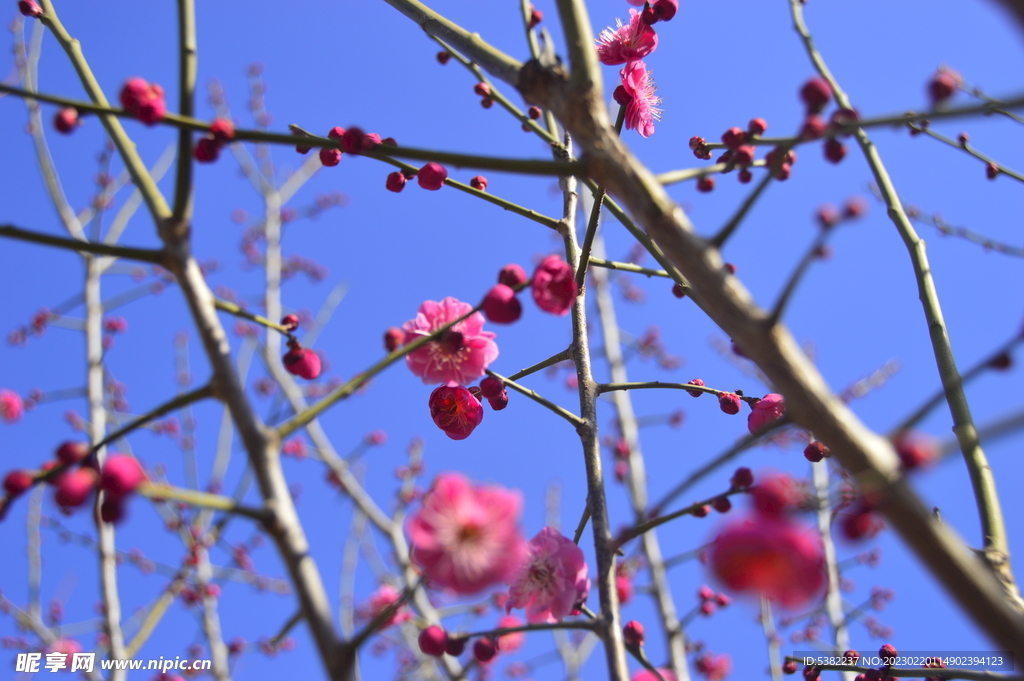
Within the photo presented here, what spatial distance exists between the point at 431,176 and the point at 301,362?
0.68 meters

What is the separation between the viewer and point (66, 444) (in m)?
0.97

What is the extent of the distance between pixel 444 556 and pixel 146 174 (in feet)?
3.03

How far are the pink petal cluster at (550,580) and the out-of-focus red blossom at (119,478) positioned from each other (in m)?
1.00

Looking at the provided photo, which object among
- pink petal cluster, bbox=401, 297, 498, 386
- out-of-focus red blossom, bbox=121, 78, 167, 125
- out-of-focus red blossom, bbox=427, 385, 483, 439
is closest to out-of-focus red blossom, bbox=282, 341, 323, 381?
pink petal cluster, bbox=401, 297, 498, 386

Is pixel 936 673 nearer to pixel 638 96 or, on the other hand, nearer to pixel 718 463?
pixel 718 463

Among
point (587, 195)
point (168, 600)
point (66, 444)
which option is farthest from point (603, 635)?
point (587, 195)

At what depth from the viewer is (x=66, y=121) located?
120cm

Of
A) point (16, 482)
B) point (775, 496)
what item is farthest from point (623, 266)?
point (16, 482)

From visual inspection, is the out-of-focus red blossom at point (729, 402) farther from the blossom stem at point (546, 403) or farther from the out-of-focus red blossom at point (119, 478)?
the out-of-focus red blossom at point (119, 478)

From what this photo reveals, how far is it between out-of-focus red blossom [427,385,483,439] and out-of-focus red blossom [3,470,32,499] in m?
0.99

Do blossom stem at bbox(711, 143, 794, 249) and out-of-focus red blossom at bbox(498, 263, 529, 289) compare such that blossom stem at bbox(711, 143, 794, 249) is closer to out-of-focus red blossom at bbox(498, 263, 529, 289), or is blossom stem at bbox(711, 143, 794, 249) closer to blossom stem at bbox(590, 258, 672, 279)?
out-of-focus red blossom at bbox(498, 263, 529, 289)

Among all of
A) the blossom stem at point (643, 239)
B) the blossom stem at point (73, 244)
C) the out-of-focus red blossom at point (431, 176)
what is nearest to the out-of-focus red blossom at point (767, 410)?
the blossom stem at point (643, 239)

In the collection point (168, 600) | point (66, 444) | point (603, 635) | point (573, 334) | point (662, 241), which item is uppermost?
point (168, 600)

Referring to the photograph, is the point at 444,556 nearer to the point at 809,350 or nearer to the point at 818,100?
the point at 818,100
